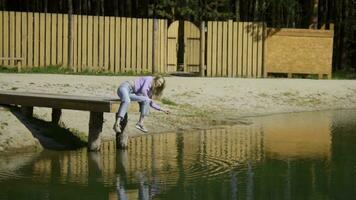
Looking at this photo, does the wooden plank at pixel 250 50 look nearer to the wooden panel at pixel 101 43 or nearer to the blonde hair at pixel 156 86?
the wooden panel at pixel 101 43

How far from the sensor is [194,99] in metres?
21.4

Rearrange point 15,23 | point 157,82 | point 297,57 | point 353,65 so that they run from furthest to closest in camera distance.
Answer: point 353,65 → point 297,57 → point 15,23 → point 157,82

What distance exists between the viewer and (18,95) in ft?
44.5

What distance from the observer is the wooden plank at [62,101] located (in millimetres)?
12492

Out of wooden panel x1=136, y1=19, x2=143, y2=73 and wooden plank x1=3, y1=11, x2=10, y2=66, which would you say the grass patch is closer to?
wooden panel x1=136, y1=19, x2=143, y2=73

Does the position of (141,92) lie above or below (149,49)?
below

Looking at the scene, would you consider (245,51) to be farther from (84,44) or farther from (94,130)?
(94,130)

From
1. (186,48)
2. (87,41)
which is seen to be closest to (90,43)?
(87,41)

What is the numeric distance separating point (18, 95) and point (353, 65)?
3248cm

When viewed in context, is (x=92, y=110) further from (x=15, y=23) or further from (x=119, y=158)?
(x=15, y=23)

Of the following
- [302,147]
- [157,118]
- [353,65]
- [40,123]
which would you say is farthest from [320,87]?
[353,65]

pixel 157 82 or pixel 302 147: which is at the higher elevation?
pixel 157 82

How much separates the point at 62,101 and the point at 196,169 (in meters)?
3.01

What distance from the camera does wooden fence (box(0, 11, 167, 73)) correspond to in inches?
1008
